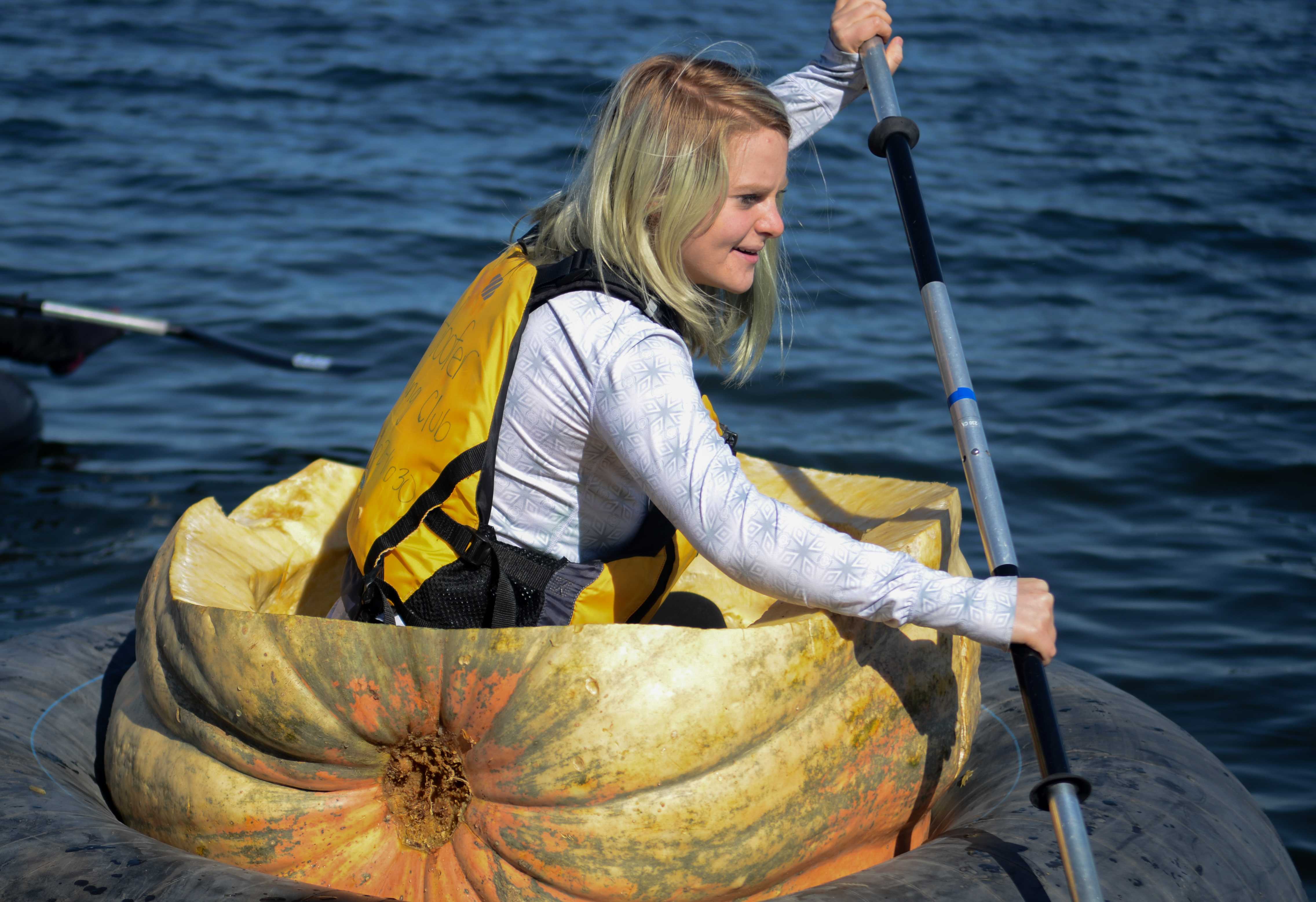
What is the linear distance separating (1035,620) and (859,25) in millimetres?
1500

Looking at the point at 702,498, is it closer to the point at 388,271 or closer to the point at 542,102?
the point at 388,271

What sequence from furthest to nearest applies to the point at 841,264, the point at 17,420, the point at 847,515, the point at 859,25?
the point at 841,264, the point at 17,420, the point at 859,25, the point at 847,515

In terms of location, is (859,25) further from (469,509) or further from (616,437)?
(469,509)

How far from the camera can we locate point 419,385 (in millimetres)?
2041

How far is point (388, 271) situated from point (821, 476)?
Result: 4.78 meters

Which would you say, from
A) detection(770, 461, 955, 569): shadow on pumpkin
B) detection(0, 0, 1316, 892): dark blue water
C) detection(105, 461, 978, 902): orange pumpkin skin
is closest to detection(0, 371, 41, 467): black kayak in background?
detection(0, 0, 1316, 892): dark blue water

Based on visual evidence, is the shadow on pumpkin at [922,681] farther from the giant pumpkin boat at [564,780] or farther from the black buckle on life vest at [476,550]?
the black buckle on life vest at [476,550]

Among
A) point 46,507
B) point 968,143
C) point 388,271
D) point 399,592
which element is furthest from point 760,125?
point 968,143

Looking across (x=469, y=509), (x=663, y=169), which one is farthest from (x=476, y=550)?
(x=663, y=169)

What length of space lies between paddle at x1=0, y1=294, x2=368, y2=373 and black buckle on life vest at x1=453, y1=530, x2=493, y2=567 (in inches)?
146

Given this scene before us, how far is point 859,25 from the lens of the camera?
2.68m

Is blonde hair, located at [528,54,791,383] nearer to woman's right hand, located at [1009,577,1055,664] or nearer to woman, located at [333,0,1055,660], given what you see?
woman, located at [333,0,1055,660]

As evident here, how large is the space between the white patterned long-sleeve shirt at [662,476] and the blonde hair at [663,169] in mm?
124

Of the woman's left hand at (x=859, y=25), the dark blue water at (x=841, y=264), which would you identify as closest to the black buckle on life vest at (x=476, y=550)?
the dark blue water at (x=841, y=264)
